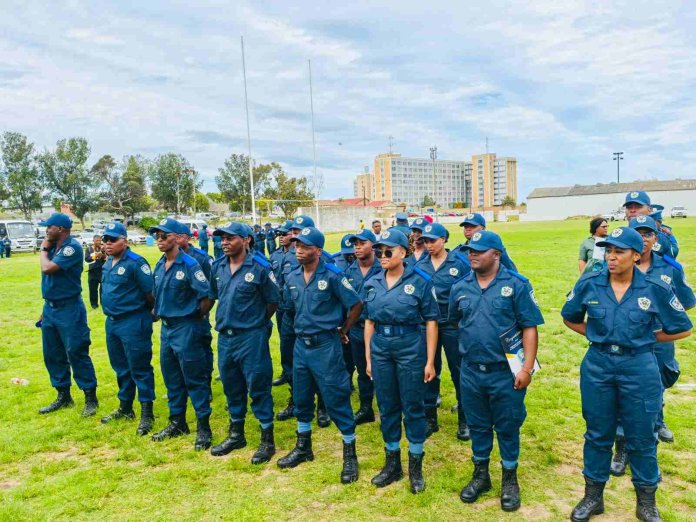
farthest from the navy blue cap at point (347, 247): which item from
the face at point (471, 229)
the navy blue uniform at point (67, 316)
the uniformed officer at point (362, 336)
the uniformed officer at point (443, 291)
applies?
the navy blue uniform at point (67, 316)

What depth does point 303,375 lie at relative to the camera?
4.50 metres

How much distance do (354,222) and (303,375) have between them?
4665 centimetres

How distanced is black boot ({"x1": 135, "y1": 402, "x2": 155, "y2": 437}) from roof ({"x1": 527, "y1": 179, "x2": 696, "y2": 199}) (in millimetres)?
79022

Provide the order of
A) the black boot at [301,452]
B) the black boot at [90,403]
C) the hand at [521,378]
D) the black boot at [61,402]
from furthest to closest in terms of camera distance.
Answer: the black boot at [61,402]
the black boot at [90,403]
the black boot at [301,452]
the hand at [521,378]

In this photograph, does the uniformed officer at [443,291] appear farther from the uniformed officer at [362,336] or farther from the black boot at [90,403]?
the black boot at [90,403]

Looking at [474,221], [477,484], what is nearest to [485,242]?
[474,221]

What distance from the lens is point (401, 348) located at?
4035mm

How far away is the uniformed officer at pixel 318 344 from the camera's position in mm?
4367

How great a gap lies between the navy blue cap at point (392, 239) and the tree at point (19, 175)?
59353mm

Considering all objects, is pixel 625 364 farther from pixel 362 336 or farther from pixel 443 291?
pixel 362 336

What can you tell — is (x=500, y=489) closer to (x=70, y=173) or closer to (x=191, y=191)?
(x=70, y=173)

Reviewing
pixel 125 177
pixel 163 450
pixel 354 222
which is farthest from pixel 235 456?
pixel 125 177

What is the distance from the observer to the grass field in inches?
151

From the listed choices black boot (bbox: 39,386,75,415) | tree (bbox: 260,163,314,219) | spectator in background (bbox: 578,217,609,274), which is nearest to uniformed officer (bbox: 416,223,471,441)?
spectator in background (bbox: 578,217,609,274)
